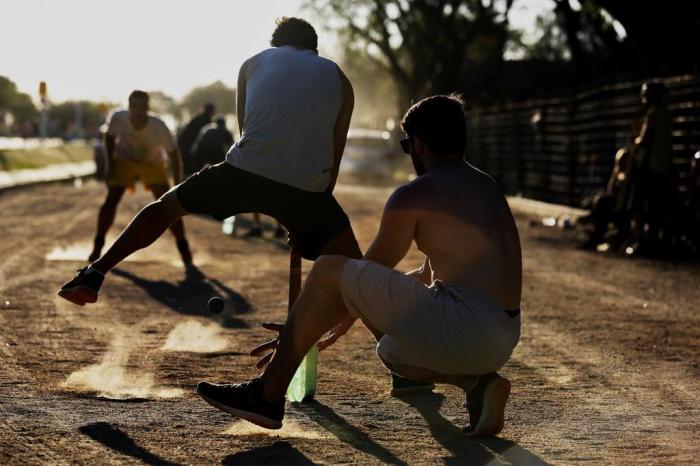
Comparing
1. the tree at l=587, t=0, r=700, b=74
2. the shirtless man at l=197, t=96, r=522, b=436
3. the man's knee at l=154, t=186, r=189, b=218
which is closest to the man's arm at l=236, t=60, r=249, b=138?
the man's knee at l=154, t=186, r=189, b=218

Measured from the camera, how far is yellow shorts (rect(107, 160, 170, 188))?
528 inches

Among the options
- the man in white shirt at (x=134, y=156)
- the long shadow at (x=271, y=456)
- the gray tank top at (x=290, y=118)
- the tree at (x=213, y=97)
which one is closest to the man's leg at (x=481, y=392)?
the long shadow at (x=271, y=456)

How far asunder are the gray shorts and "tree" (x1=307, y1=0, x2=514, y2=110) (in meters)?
38.0

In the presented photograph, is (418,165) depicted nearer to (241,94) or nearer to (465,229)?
(465,229)

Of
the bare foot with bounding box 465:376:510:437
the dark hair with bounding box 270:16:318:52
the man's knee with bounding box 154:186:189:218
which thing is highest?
the dark hair with bounding box 270:16:318:52

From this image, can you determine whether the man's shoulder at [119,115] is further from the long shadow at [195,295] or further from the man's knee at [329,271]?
the man's knee at [329,271]

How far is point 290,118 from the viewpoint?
6.29m

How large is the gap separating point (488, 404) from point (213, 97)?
175758 millimetres

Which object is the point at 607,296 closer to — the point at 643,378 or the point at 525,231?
the point at 643,378

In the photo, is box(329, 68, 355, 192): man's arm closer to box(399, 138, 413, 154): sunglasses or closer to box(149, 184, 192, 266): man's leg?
box(399, 138, 413, 154): sunglasses

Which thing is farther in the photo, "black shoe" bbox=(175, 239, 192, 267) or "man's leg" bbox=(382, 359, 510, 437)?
"black shoe" bbox=(175, 239, 192, 267)

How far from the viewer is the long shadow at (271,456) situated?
4941 millimetres

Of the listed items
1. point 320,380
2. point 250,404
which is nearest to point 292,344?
point 250,404

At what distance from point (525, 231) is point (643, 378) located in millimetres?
13257
